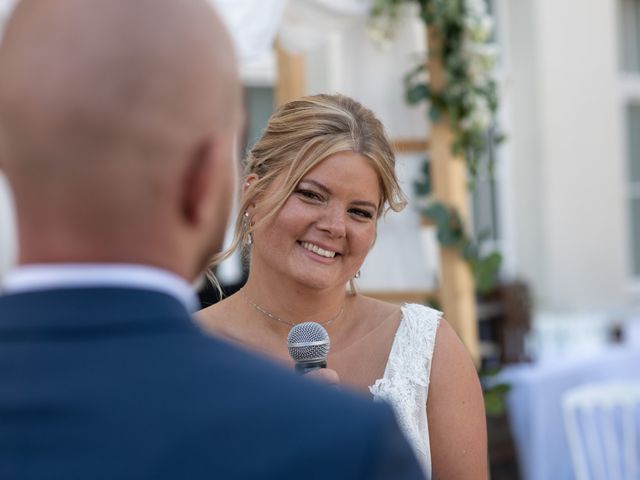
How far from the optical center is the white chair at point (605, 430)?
5.42 metres

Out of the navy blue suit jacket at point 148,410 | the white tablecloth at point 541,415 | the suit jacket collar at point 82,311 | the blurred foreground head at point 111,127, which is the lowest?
the white tablecloth at point 541,415

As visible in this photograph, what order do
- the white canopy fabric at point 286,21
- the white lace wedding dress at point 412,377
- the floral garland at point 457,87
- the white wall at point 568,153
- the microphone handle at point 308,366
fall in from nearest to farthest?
the microphone handle at point 308,366 < the white lace wedding dress at point 412,377 < the white canopy fabric at point 286,21 < the floral garland at point 457,87 < the white wall at point 568,153

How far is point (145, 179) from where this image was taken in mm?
996

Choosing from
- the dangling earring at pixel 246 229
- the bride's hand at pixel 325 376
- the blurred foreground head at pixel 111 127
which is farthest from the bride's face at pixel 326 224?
the blurred foreground head at pixel 111 127

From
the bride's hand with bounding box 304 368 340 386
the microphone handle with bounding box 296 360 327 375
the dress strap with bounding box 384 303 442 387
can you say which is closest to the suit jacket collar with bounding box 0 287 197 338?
the bride's hand with bounding box 304 368 340 386

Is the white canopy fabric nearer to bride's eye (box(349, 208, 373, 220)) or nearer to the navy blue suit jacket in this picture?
bride's eye (box(349, 208, 373, 220))

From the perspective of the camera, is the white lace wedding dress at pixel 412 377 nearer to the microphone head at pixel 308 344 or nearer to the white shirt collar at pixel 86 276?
the microphone head at pixel 308 344

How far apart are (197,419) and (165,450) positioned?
1.7 inches

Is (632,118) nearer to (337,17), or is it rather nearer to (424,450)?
(337,17)

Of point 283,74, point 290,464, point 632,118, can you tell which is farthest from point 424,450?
point 632,118

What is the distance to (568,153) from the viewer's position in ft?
27.1

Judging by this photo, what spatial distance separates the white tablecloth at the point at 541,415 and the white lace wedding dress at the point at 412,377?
3.03 meters

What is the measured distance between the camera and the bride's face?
8.82 feet

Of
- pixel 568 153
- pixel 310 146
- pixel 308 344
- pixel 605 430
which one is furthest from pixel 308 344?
pixel 568 153
